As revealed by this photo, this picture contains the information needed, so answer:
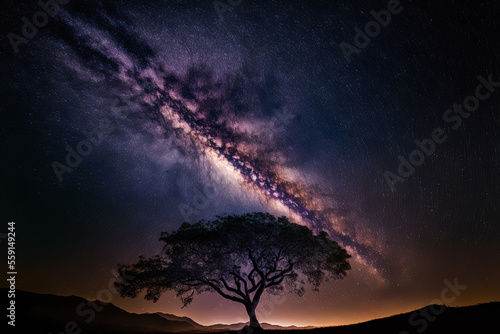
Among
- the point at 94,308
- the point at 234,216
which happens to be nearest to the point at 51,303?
the point at 94,308

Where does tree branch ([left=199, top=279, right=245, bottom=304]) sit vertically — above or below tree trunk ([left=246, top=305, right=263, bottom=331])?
above

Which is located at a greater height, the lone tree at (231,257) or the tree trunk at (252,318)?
the lone tree at (231,257)

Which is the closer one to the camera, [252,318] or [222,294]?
[252,318]

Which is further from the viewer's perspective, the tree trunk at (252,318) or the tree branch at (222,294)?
the tree branch at (222,294)

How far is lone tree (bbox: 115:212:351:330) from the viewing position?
23.0 metres

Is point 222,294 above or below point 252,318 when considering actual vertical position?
above

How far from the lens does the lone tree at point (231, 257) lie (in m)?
23.0

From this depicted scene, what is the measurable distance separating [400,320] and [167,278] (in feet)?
57.3

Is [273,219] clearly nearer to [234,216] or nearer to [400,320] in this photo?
[234,216]

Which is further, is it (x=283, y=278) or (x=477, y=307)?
(x=283, y=278)

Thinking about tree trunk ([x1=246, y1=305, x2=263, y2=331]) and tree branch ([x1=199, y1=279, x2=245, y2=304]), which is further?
tree branch ([x1=199, y1=279, x2=245, y2=304])

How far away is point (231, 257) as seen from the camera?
2353 centimetres

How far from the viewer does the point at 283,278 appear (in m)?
25.2

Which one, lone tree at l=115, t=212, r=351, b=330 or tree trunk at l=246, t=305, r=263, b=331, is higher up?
lone tree at l=115, t=212, r=351, b=330
